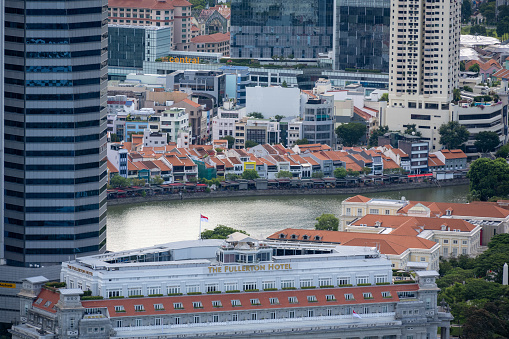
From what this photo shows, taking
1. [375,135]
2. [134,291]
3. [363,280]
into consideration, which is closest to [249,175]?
[375,135]

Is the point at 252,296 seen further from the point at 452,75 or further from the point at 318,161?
the point at 452,75

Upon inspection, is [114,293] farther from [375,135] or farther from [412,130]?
[412,130]

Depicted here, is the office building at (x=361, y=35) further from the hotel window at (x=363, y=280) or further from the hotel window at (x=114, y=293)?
the hotel window at (x=114, y=293)

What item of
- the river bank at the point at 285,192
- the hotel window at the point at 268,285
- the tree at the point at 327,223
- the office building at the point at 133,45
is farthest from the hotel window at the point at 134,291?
the office building at the point at 133,45

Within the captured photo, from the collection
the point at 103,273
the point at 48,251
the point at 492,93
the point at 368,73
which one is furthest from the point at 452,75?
the point at 103,273

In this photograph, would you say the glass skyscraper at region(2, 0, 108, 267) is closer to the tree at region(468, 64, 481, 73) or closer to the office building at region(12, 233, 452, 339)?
the office building at region(12, 233, 452, 339)
